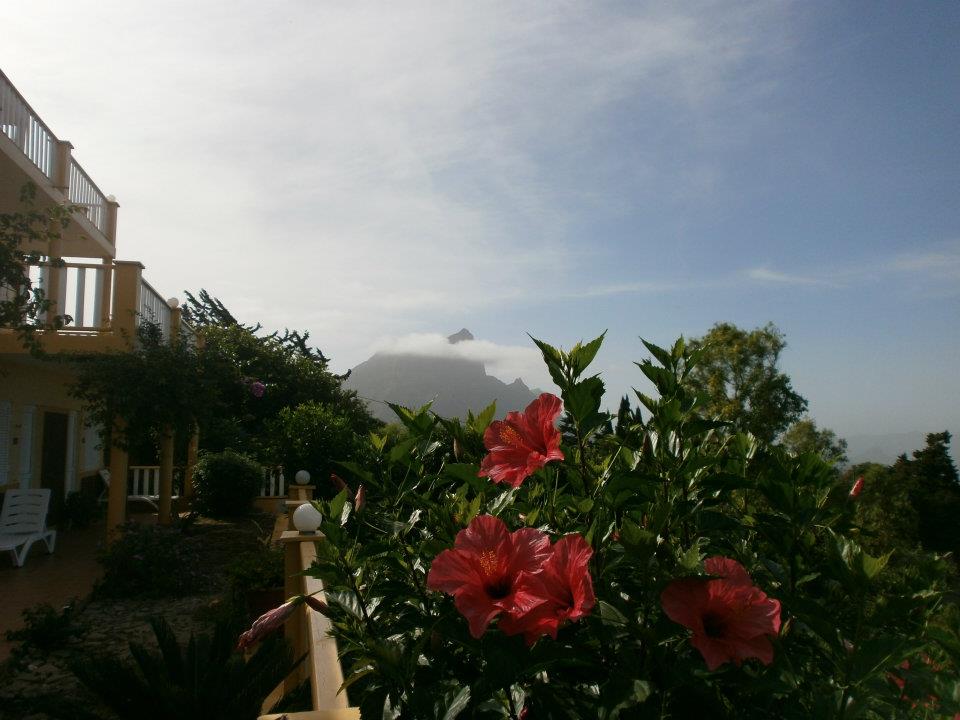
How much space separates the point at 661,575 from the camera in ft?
3.06

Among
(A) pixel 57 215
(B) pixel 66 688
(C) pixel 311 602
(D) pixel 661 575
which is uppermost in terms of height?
(A) pixel 57 215

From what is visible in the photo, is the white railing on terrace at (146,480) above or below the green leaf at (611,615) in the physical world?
below

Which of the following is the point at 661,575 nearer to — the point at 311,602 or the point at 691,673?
the point at 691,673

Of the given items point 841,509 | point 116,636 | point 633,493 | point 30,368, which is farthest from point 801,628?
point 30,368

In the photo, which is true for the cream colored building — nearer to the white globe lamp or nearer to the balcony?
the balcony

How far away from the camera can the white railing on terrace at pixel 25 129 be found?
378 inches

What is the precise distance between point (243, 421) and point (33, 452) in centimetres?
718

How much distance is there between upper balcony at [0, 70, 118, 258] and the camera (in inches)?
386

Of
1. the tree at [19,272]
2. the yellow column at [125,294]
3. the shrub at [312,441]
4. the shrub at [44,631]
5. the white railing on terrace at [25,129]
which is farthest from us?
the shrub at [312,441]

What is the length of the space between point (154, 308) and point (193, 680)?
9859 millimetres

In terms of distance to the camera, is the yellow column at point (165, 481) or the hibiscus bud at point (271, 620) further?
the yellow column at point (165, 481)

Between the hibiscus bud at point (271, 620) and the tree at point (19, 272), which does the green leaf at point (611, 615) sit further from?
the tree at point (19, 272)

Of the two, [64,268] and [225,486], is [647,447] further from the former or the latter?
[225,486]

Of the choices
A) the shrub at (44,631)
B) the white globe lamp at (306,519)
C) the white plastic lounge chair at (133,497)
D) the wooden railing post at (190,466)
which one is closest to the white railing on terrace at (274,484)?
the wooden railing post at (190,466)
